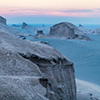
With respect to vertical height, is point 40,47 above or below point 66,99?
above

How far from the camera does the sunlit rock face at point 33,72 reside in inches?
99.3

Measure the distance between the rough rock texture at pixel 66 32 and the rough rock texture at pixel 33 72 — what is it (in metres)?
14.6

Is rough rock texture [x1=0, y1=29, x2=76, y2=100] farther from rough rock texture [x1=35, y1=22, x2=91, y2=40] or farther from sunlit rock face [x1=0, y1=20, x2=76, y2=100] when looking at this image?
A: rough rock texture [x1=35, y1=22, x2=91, y2=40]

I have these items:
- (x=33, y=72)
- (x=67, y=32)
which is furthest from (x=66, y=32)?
(x=33, y=72)

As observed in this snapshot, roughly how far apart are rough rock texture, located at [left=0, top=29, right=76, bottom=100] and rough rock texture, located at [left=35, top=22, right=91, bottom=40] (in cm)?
1460

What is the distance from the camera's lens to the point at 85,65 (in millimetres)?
9820

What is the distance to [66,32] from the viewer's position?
19734 mm

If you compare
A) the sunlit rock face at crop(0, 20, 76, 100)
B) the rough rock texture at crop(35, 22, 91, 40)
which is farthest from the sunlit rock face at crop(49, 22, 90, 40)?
the sunlit rock face at crop(0, 20, 76, 100)

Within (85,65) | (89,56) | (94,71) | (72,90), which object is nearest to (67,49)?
(89,56)

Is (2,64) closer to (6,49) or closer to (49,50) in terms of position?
(6,49)

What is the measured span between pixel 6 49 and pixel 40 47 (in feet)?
2.68

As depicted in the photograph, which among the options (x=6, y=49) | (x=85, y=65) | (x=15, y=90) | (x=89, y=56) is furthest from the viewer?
(x=89, y=56)

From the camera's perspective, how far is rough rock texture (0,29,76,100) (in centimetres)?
252

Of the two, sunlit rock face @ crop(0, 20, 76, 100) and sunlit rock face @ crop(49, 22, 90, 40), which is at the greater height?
sunlit rock face @ crop(0, 20, 76, 100)
